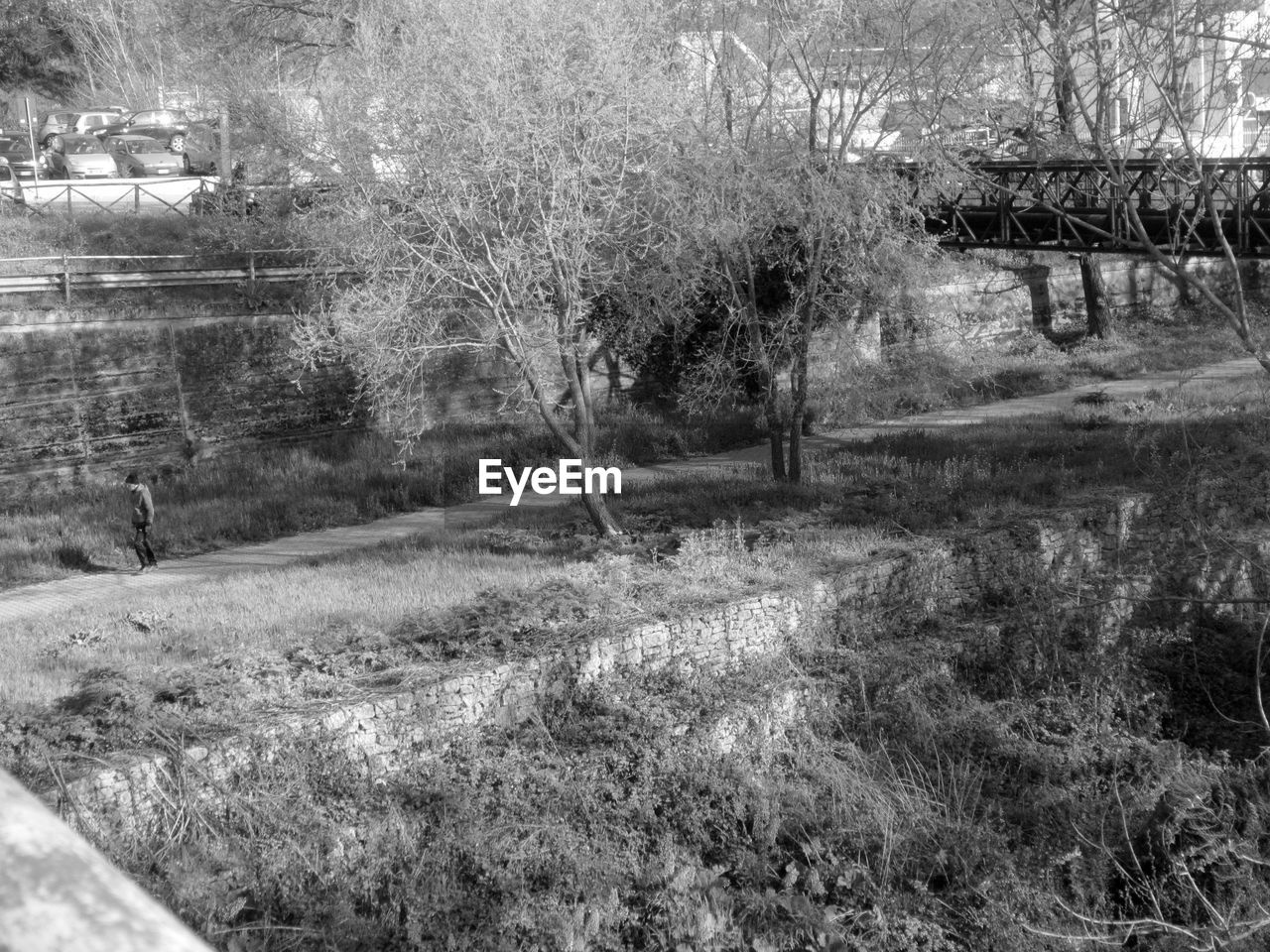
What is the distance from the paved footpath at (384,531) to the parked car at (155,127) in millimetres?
17258

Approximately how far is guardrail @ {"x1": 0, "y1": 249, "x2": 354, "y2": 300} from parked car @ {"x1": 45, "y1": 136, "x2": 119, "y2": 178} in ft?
29.9

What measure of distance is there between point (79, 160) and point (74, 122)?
5794 millimetres

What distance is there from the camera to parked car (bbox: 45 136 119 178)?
27.7m

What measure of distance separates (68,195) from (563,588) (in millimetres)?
16829

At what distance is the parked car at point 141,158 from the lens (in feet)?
93.1

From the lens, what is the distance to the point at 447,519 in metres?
16.2

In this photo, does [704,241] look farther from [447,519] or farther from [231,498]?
[231,498]

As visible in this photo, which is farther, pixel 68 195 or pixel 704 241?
pixel 68 195

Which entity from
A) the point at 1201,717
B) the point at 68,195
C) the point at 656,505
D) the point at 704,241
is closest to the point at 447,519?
the point at 656,505

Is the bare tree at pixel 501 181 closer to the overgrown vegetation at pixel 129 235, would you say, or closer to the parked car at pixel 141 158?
the overgrown vegetation at pixel 129 235

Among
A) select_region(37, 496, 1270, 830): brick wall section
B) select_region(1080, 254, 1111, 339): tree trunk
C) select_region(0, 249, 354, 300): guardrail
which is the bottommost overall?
select_region(37, 496, 1270, 830): brick wall section

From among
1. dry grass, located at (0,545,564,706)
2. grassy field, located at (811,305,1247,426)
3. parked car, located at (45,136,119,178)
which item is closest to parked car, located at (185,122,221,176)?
parked car, located at (45,136,119,178)

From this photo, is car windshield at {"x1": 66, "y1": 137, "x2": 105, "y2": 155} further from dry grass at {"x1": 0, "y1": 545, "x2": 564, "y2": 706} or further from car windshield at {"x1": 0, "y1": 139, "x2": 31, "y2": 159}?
dry grass at {"x1": 0, "y1": 545, "x2": 564, "y2": 706}

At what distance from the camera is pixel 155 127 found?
31469 mm
